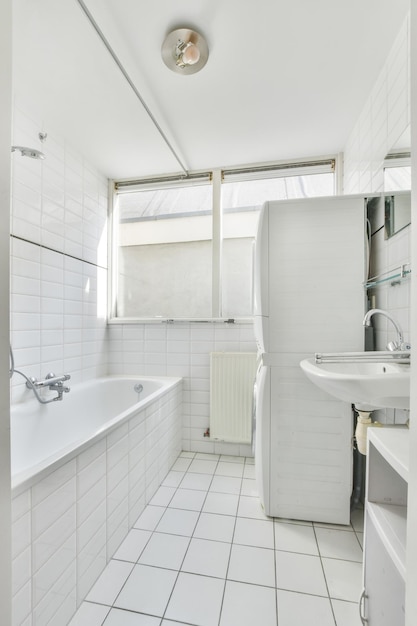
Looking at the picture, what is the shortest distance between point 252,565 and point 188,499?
0.58m

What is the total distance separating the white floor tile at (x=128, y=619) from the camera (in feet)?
3.47

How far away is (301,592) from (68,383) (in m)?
1.87

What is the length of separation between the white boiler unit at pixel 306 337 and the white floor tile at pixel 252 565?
0.27 metres

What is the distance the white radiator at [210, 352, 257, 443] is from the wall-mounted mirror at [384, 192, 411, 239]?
1274 mm

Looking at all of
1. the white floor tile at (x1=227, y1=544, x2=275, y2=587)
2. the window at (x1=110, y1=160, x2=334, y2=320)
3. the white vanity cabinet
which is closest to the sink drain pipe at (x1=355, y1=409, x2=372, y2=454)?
the white vanity cabinet

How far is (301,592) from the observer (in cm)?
119

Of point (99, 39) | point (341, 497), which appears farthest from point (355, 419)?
point (99, 39)

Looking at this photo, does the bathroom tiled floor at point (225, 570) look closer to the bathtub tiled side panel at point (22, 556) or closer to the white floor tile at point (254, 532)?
the white floor tile at point (254, 532)

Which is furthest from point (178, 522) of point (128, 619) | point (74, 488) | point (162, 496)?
point (74, 488)

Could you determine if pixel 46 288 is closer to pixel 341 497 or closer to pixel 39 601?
pixel 39 601

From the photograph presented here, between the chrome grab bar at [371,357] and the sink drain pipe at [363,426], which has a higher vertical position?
the chrome grab bar at [371,357]

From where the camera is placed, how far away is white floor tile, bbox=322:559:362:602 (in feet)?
3.84

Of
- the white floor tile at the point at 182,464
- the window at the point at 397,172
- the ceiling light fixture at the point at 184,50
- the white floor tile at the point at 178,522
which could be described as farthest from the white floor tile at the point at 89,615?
the ceiling light fixture at the point at 184,50

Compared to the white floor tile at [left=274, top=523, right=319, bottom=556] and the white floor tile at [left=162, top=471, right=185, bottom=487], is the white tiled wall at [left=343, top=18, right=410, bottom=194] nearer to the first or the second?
the white floor tile at [left=274, top=523, right=319, bottom=556]
